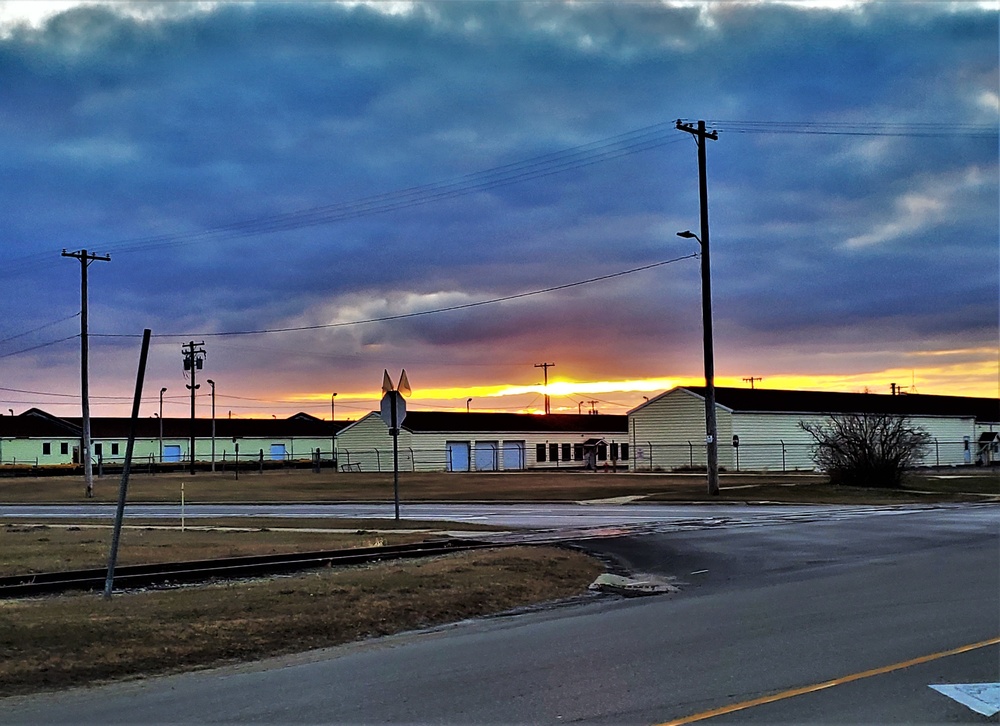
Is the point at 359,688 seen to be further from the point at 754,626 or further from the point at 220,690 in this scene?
the point at 754,626

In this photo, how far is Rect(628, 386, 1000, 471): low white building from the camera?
204 feet

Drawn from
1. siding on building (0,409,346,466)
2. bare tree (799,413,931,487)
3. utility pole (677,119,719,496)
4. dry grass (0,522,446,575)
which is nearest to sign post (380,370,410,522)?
dry grass (0,522,446,575)

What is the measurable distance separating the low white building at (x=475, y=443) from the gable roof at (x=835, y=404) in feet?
45.8

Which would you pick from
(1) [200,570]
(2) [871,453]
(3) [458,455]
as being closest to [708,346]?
(2) [871,453]

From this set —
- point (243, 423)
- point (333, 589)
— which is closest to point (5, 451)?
point (243, 423)

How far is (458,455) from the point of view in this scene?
8162 cm

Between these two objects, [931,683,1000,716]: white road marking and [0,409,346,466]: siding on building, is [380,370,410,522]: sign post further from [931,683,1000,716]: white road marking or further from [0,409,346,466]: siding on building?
[0,409,346,466]: siding on building

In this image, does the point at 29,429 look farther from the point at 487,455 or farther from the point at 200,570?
the point at 200,570

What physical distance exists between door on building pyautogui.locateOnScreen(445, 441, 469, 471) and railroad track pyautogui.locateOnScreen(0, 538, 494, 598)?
204 ft

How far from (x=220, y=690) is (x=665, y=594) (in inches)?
269

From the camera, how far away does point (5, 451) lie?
9488 centimetres

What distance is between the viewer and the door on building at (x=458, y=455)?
80562 mm

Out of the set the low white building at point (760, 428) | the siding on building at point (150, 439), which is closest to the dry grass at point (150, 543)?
the low white building at point (760, 428)

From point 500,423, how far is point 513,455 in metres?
3.43
